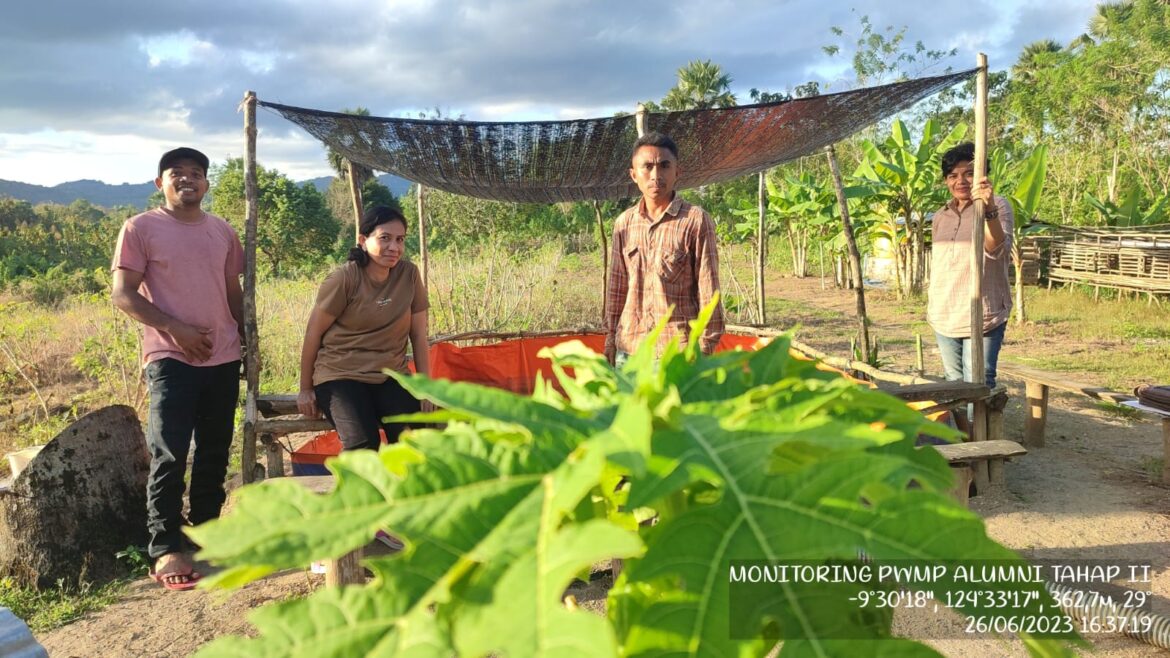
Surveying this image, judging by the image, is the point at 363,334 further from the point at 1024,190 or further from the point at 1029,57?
the point at 1029,57

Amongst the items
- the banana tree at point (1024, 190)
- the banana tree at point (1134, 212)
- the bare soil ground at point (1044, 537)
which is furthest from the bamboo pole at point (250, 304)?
the banana tree at point (1134, 212)

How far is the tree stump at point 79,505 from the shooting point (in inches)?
130

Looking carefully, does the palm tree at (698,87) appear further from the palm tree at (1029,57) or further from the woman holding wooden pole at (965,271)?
the woman holding wooden pole at (965,271)

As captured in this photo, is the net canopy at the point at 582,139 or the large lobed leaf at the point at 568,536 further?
the net canopy at the point at 582,139

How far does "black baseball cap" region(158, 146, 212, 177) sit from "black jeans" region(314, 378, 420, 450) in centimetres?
119

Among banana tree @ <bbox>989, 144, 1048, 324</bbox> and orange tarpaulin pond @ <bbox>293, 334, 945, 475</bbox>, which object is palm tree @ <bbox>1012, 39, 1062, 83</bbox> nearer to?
banana tree @ <bbox>989, 144, 1048, 324</bbox>

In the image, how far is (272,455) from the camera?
406 cm

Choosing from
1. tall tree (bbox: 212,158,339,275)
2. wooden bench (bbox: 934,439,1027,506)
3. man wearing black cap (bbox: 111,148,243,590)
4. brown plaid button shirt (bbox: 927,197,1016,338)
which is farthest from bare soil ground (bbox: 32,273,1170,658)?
tall tree (bbox: 212,158,339,275)

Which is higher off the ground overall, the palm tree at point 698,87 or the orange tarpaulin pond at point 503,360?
the palm tree at point 698,87

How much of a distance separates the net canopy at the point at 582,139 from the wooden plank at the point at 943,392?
1817mm

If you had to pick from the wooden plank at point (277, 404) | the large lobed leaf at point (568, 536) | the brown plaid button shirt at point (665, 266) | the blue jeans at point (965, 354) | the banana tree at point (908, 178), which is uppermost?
the banana tree at point (908, 178)

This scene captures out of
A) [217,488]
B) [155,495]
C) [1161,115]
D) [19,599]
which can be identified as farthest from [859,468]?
[1161,115]

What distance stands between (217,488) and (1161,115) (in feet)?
57.0

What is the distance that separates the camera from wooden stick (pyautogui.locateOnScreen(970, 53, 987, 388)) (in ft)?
11.5
